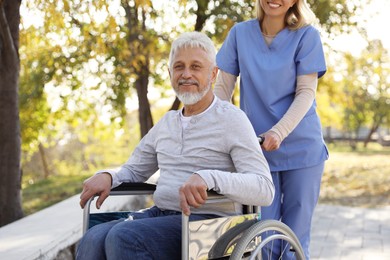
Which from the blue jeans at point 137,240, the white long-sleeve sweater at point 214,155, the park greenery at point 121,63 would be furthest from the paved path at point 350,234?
the blue jeans at point 137,240

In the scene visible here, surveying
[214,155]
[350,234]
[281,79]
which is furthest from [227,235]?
[350,234]

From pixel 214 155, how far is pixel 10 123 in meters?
2.98

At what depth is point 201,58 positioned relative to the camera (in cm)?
254

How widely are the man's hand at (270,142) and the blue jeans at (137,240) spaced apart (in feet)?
1.17

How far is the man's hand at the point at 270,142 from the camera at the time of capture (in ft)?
8.65

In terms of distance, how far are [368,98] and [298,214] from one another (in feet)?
93.0

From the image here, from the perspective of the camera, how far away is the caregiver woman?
2818 millimetres

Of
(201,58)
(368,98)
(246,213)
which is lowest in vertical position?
(368,98)

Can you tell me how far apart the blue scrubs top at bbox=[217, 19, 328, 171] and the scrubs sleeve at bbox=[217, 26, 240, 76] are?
0.02m

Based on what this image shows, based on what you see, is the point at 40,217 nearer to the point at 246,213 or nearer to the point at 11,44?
the point at 11,44

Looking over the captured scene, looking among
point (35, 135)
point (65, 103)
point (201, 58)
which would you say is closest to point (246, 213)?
point (201, 58)

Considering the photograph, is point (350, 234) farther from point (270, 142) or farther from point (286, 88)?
point (270, 142)

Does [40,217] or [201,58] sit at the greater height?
[201,58]

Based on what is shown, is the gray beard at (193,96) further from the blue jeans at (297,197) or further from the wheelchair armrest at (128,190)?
the blue jeans at (297,197)
